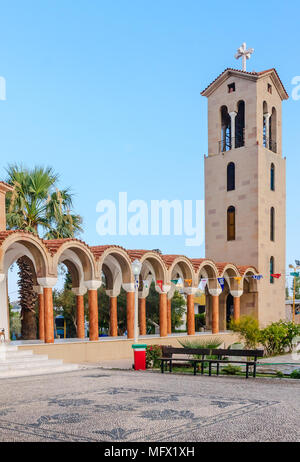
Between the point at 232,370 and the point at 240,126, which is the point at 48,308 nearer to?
the point at 232,370

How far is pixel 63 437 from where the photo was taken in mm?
7699

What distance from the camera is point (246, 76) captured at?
33750mm

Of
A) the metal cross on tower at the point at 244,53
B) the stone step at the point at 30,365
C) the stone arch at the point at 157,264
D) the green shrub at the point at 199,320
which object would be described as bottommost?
the green shrub at the point at 199,320

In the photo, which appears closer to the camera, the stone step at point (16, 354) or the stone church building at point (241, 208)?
the stone step at point (16, 354)

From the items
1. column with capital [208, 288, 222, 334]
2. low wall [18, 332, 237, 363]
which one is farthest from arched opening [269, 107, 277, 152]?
low wall [18, 332, 237, 363]

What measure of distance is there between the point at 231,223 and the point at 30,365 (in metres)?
20.1

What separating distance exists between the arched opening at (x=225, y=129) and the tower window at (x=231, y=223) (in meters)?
4.15

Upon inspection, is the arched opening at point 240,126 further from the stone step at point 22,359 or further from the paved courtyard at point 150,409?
the paved courtyard at point 150,409

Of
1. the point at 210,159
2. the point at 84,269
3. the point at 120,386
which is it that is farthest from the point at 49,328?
the point at 210,159

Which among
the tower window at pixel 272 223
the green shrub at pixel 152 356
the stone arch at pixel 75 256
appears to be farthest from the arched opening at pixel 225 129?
the green shrub at pixel 152 356

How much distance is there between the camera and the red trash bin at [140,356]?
663 inches

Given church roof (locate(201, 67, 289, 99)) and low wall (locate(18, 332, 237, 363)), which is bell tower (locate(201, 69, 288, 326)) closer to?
church roof (locate(201, 67, 289, 99))

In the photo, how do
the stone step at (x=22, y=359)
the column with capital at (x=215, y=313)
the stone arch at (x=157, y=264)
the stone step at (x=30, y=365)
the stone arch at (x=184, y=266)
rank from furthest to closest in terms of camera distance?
the column with capital at (x=215, y=313), the stone arch at (x=184, y=266), the stone arch at (x=157, y=264), the stone step at (x=22, y=359), the stone step at (x=30, y=365)

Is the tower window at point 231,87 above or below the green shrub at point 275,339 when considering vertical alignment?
above
